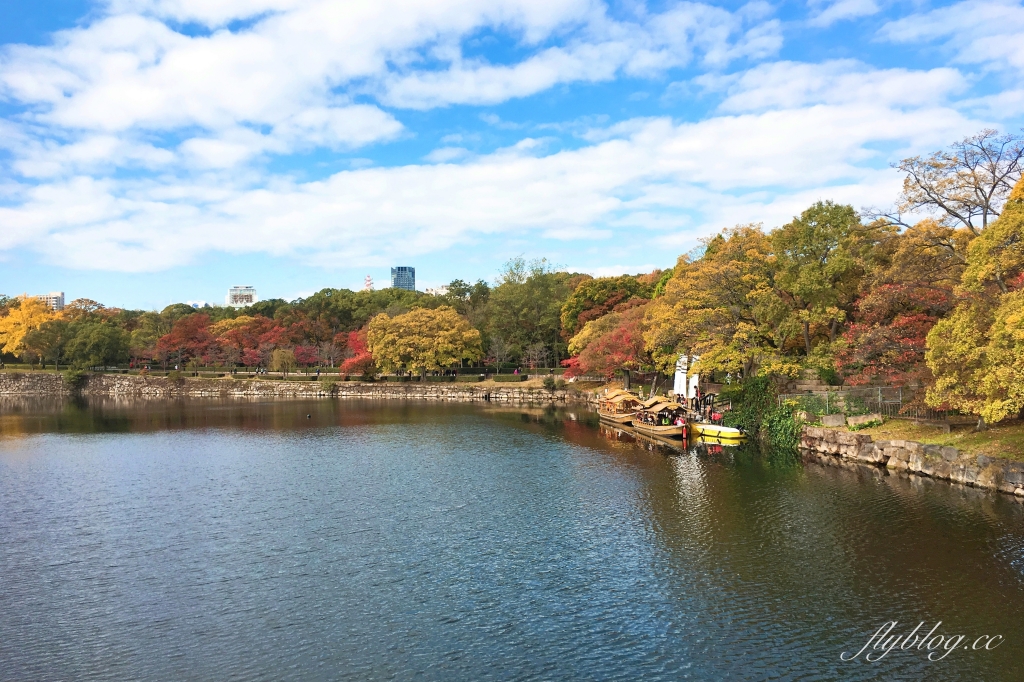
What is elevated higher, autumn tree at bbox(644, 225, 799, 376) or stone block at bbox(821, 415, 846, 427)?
autumn tree at bbox(644, 225, 799, 376)

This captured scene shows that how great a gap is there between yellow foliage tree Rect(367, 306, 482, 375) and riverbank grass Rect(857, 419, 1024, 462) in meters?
55.3

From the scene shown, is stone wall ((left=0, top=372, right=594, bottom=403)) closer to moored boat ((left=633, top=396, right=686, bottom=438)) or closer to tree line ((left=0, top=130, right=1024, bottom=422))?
tree line ((left=0, top=130, right=1024, bottom=422))

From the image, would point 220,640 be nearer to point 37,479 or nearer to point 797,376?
point 37,479

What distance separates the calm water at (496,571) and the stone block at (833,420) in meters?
4.86

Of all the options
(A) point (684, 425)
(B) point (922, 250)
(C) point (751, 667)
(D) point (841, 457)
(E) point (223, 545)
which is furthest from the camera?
(A) point (684, 425)

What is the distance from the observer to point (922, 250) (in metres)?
29.4

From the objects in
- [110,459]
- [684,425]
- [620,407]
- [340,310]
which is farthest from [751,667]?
[340,310]

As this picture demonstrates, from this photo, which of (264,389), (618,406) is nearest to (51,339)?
(264,389)

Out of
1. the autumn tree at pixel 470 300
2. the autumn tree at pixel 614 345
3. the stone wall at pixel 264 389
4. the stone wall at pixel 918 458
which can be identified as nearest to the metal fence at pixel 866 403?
the stone wall at pixel 918 458

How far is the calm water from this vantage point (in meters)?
12.5

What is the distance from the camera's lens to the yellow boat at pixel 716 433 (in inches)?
1515

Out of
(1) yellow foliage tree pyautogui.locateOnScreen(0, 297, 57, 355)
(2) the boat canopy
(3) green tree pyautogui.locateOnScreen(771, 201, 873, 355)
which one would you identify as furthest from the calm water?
(1) yellow foliage tree pyautogui.locateOnScreen(0, 297, 57, 355)

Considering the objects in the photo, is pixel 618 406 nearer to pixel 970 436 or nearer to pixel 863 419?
pixel 863 419

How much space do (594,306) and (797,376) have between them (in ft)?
131
